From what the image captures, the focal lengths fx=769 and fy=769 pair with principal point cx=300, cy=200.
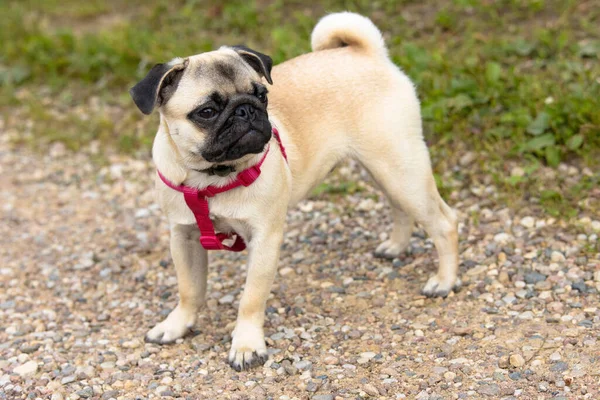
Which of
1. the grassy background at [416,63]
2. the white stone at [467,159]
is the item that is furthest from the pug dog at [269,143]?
the grassy background at [416,63]

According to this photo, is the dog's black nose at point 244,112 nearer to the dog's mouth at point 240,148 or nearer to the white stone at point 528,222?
the dog's mouth at point 240,148

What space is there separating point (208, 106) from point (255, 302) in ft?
3.84

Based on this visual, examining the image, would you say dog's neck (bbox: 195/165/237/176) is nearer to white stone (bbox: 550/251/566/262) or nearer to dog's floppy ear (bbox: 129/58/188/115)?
dog's floppy ear (bbox: 129/58/188/115)

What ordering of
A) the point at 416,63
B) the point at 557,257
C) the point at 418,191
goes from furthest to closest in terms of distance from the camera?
the point at 416,63 < the point at 557,257 < the point at 418,191

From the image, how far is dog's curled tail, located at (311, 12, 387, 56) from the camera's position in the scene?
482 centimetres

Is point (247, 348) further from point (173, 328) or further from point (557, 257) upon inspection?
point (557, 257)

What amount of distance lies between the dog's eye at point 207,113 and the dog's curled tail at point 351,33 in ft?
4.34

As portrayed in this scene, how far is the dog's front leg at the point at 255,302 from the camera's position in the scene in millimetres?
4266

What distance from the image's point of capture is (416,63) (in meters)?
6.96

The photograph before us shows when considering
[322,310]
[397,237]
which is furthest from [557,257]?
[322,310]

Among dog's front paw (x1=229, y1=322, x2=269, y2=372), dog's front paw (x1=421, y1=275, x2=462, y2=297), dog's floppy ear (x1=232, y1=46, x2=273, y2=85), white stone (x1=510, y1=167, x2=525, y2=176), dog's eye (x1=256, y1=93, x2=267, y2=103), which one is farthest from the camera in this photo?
white stone (x1=510, y1=167, x2=525, y2=176)

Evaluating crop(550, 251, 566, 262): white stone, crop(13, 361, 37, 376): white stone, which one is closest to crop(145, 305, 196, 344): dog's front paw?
crop(13, 361, 37, 376): white stone

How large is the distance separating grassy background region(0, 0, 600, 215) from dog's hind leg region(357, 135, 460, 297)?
109cm

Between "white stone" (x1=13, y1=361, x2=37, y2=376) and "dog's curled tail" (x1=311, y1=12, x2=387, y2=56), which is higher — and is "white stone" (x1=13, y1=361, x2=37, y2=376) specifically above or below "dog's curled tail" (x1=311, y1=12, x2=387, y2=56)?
below
